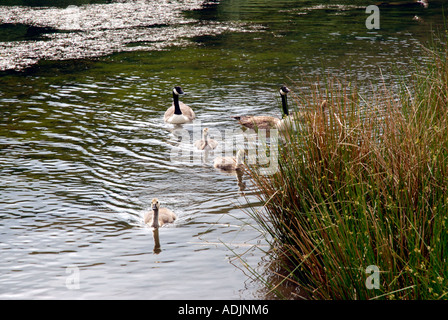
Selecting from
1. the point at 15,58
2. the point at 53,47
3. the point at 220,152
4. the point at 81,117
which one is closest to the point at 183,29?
the point at 53,47

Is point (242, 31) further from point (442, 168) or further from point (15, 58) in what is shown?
point (442, 168)

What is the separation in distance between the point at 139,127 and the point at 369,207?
978 centimetres

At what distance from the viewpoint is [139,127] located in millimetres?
14719

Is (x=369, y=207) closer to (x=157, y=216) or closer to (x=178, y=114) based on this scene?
(x=157, y=216)

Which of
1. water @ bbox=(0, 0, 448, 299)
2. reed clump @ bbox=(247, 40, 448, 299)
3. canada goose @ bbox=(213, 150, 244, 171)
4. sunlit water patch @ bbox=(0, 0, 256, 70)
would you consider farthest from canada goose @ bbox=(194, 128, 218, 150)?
sunlit water patch @ bbox=(0, 0, 256, 70)

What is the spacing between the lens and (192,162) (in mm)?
12469

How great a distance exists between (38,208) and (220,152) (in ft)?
15.1

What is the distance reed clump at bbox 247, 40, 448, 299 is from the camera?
5594 mm

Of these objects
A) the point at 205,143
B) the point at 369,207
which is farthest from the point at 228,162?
the point at 369,207

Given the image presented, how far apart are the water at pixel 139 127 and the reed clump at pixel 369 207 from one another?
1088 millimetres

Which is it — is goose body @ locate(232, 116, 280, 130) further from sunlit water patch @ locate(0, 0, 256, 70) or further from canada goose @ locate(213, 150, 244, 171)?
sunlit water patch @ locate(0, 0, 256, 70)

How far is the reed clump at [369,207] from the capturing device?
5.59 m

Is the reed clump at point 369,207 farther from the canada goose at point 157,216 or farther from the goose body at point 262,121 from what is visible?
the goose body at point 262,121

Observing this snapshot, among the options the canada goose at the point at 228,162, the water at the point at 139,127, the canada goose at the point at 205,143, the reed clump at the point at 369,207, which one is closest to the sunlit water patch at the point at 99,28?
the water at the point at 139,127
